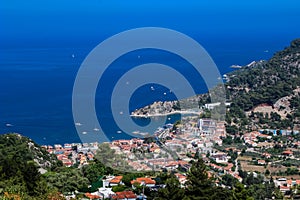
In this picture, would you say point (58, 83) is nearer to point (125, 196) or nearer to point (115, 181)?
point (115, 181)

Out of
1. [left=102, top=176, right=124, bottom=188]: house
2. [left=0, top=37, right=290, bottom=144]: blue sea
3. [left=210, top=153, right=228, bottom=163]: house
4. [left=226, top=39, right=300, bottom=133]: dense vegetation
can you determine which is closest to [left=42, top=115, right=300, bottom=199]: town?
[left=210, top=153, right=228, bottom=163]: house

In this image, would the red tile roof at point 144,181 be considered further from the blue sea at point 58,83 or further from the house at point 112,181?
the blue sea at point 58,83

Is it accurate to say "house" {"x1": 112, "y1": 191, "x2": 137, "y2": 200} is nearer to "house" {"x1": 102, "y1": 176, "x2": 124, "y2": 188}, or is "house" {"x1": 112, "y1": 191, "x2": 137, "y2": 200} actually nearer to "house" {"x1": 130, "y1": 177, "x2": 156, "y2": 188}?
"house" {"x1": 130, "y1": 177, "x2": 156, "y2": 188}

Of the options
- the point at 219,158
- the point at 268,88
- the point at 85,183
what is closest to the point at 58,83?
the point at 268,88

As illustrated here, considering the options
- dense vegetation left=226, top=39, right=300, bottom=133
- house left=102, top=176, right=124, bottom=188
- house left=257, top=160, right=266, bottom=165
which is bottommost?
house left=102, top=176, right=124, bottom=188

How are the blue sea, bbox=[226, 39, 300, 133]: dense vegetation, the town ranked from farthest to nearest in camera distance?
1. the blue sea
2. bbox=[226, 39, 300, 133]: dense vegetation
3. the town

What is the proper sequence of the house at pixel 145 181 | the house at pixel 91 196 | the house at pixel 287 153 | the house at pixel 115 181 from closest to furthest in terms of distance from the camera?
1. the house at pixel 91 196
2. the house at pixel 145 181
3. the house at pixel 115 181
4. the house at pixel 287 153

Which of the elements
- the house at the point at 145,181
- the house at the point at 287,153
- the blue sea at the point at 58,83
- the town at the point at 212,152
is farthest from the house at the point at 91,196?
the blue sea at the point at 58,83

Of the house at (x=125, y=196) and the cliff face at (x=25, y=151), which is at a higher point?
the cliff face at (x=25, y=151)
